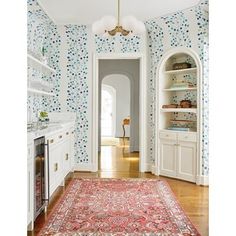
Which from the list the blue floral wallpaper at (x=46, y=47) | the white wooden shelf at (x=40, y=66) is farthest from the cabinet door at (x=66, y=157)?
the white wooden shelf at (x=40, y=66)

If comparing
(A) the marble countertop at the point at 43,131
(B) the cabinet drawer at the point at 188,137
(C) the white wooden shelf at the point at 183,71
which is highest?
(C) the white wooden shelf at the point at 183,71

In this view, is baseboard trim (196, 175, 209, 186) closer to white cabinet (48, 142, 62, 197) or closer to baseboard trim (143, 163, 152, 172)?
baseboard trim (143, 163, 152, 172)

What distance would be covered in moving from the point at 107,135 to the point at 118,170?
23.7 feet

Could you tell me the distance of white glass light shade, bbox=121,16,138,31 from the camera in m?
3.83

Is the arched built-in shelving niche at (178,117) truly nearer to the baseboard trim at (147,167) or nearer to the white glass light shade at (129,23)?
the baseboard trim at (147,167)

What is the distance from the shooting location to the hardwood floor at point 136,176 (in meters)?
3.30

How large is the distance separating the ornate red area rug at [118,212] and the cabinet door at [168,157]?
1.67 feet

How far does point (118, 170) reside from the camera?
19.9ft

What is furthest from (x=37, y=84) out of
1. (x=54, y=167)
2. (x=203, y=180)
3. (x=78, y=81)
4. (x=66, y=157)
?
(x=203, y=180)

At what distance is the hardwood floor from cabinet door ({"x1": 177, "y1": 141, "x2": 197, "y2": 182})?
0.44ft

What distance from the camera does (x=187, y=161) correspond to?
5.16 metres

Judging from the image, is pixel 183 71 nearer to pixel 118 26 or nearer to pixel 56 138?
pixel 118 26

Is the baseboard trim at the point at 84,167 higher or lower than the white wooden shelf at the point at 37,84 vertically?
lower
